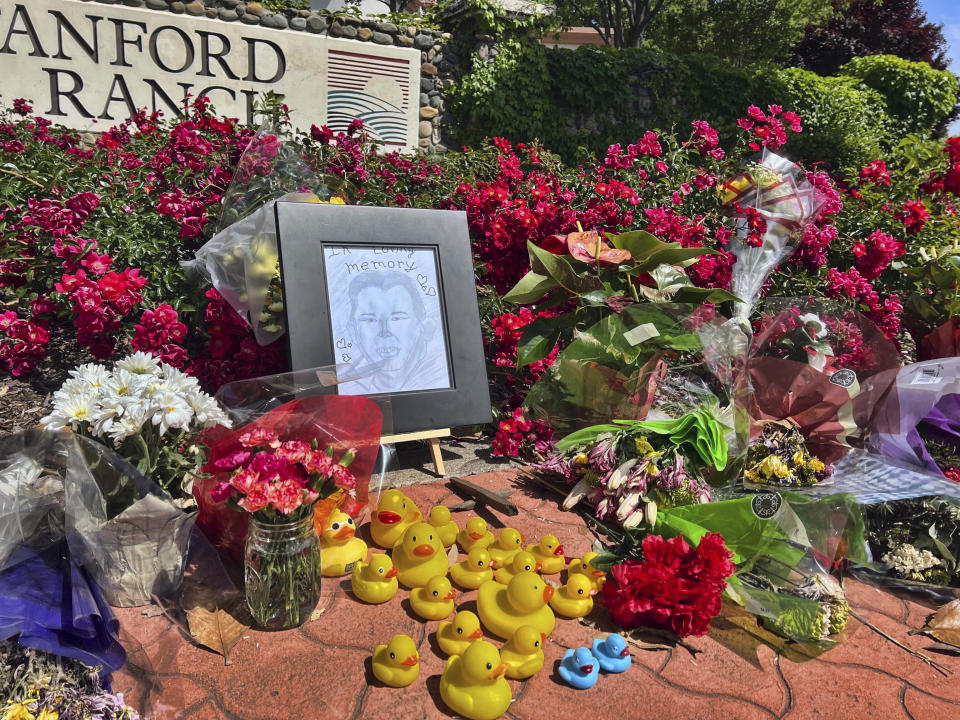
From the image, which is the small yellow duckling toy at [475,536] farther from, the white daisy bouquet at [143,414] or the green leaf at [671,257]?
the green leaf at [671,257]

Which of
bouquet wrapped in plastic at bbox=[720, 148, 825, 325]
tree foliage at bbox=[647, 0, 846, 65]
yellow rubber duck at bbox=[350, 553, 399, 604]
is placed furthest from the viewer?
tree foliage at bbox=[647, 0, 846, 65]

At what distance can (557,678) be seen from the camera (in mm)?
1617

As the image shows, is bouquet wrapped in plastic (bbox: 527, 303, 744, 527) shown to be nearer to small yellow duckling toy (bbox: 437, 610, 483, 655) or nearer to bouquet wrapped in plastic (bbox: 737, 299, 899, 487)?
bouquet wrapped in plastic (bbox: 737, 299, 899, 487)

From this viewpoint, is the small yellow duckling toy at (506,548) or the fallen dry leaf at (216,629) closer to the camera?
the fallen dry leaf at (216,629)

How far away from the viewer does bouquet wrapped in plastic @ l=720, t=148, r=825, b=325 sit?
2.98m

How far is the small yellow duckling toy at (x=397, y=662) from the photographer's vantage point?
1.49 meters

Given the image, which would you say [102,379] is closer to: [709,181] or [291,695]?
[291,695]

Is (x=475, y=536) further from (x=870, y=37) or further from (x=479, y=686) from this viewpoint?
(x=870, y=37)

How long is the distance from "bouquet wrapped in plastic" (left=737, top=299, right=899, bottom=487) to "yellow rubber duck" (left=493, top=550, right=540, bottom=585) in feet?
3.17

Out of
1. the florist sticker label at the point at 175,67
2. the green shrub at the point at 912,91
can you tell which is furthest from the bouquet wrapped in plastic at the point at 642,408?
the green shrub at the point at 912,91

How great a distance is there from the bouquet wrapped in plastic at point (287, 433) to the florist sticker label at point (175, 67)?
16.9 ft

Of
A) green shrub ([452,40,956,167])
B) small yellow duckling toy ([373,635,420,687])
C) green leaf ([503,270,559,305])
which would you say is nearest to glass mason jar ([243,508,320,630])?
small yellow duckling toy ([373,635,420,687])

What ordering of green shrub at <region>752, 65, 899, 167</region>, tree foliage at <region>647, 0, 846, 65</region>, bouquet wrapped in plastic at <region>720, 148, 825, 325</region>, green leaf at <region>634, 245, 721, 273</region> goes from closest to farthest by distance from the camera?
1. green leaf at <region>634, 245, 721, 273</region>
2. bouquet wrapped in plastic at <region>720, 148, 825, 325</region>
3. green shrub at <region>752, 65, 899, 167</region>
4. tree foliage at <region>647, 0, 846, 65</region>

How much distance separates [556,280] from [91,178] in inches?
88.0
